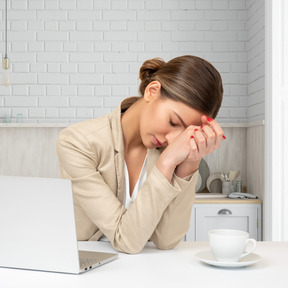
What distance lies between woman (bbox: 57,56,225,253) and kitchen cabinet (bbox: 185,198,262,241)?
2.11 metres

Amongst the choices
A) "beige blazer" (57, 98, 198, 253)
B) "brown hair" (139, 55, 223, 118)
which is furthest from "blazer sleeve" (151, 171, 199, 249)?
"brown hair" (139, 55, 223, 118)

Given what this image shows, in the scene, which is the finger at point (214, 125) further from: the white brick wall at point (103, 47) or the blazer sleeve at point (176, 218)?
the white brick wall at point (103, 47)

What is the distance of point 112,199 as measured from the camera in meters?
1.57

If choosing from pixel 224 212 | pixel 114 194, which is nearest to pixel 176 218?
pixel 114 194

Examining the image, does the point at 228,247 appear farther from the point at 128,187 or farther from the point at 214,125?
the point at 128,187

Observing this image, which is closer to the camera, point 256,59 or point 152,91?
point 152,91

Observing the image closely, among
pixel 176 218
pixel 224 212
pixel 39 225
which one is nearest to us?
pixel 39 225

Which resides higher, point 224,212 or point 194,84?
point 194,84

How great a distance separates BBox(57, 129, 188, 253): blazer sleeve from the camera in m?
1.50

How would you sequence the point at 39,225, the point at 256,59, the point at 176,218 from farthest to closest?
the point at 256,59, the point at 176,218, the point at 39,225

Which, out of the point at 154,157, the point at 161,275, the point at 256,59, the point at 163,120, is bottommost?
the point at 161,275

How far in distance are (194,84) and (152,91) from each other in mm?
163

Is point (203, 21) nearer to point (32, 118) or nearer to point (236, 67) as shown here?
point (236, 67)

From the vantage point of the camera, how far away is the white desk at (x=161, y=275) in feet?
3.65
